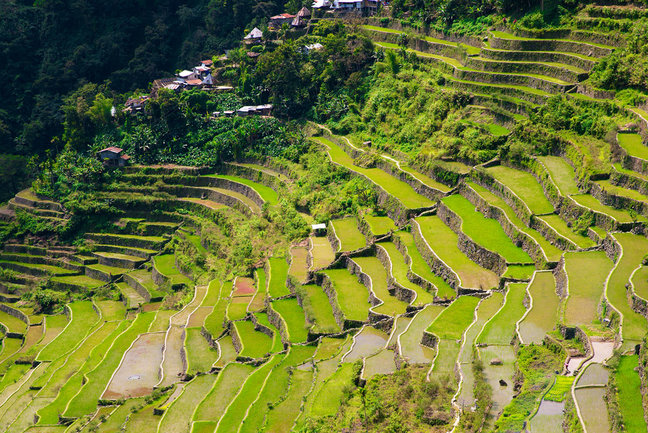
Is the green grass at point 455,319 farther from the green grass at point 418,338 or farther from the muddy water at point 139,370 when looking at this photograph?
the muddy water at point 139,370

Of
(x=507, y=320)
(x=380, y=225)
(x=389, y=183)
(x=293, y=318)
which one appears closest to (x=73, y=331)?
(x=293, y=318)

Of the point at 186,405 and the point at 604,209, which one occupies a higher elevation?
the point at 604,209

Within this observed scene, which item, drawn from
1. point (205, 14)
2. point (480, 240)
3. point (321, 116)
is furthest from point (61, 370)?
point (205, 14)

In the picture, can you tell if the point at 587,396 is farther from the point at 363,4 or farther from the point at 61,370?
the point at 363,4

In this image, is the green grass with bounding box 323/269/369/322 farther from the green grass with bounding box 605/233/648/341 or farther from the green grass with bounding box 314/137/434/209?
the green grass with bounding box 605/233/648/341

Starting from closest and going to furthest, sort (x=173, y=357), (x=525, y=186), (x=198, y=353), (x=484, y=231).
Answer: (x=484, y=231)
(x=525, y=186)
(x=198, y=353)
(x=173, y=357)

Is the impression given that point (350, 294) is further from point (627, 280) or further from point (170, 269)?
point (170, 269)

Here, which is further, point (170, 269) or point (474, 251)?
point (170, 269)
